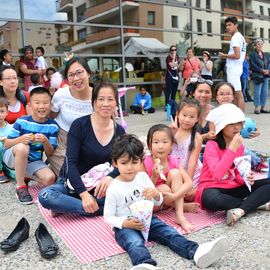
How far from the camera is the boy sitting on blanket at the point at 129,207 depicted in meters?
2.29

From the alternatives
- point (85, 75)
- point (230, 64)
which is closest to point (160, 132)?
point (85, 75)

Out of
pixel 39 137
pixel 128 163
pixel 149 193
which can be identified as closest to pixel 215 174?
pixel 149 193

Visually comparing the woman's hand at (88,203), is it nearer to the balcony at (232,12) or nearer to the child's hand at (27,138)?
the child's hand at (27,138)

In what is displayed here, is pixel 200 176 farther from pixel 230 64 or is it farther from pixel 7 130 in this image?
pixel 230 64

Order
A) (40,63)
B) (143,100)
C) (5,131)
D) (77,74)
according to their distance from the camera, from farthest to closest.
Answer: (143,100), (40,63), (5,131), (77,74)

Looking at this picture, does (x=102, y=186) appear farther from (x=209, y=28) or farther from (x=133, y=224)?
(x=209, y=28)

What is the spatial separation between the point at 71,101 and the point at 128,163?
1.33m

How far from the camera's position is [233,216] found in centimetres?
273

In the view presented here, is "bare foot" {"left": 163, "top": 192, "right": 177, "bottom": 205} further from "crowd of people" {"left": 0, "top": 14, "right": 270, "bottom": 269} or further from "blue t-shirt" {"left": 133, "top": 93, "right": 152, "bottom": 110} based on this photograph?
"blue t-shirt" {"left": 133, "top": 93, "right": 152, "bottom": 110}

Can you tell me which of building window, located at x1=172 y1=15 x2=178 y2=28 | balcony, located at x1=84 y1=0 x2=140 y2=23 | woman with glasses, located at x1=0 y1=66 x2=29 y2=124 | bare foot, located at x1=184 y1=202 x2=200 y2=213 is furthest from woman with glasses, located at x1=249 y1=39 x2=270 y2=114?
bare foot, located at x1=184 y1=202 x2=200 y2=213

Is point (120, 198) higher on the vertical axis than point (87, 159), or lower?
lower

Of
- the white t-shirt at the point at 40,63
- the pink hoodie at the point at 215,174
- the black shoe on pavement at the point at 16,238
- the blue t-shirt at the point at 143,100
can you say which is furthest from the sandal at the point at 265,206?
the blue t-shirt at the point at 143,100

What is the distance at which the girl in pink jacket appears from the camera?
2852 mm

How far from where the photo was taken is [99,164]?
3062mm
